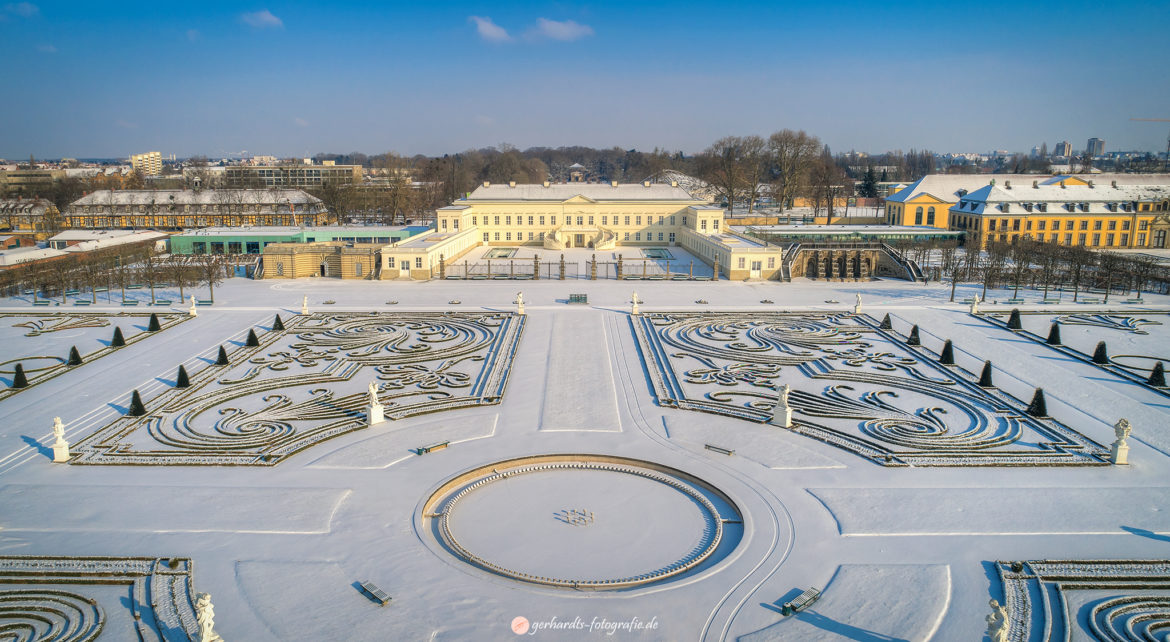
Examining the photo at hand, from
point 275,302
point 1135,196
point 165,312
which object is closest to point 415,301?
point 275,302

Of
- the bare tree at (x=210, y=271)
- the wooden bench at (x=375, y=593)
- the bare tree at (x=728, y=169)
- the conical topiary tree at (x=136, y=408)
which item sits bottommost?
the wooden bench at (x=375, y=593)

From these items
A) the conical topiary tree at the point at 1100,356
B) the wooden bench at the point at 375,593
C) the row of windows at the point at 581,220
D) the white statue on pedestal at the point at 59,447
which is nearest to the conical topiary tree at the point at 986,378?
the conical topiary tree at the point at 1100,356

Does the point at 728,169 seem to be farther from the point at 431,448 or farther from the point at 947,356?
the point at 431,448

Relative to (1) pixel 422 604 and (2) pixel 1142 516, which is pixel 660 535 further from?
(2) pixel 1142 516

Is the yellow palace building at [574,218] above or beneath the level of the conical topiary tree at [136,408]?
above

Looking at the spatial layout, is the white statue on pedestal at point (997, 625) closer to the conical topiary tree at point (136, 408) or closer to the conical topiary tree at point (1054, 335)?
the conical topiary tree at point (136, 408)

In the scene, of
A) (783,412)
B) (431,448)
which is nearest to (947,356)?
(783,412)
